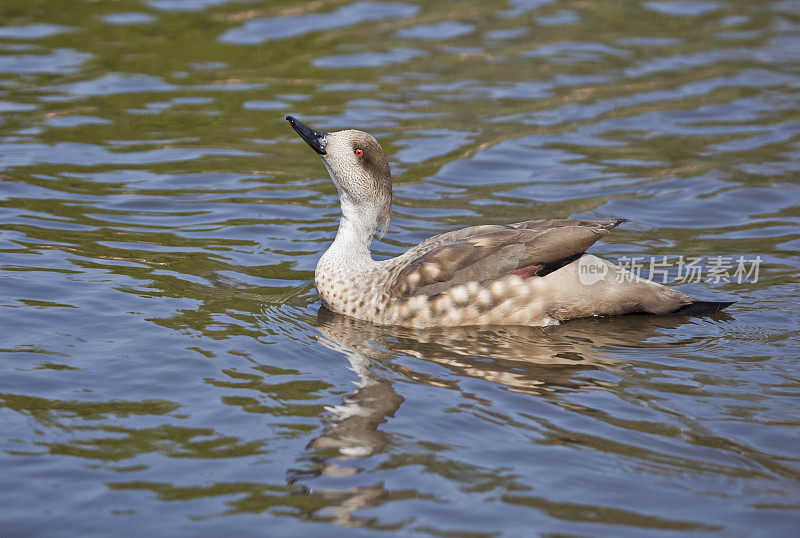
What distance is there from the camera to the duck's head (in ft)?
28.2

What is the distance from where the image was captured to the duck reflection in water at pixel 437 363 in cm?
590

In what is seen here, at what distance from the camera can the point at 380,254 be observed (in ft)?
32.4

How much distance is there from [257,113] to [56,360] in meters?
6.71

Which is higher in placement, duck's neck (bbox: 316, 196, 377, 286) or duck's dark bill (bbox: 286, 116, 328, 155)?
duck's dark bill (bbox: 286, 116, 328, 155)

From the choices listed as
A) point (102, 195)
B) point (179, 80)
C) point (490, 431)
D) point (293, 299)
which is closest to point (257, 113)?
point (179, 80)

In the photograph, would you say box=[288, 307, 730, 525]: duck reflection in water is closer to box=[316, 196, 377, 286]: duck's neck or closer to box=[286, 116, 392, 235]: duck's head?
box=[316, 196, 377, 286]: duck's neck

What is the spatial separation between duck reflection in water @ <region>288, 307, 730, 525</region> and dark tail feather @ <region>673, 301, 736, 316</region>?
0.07m

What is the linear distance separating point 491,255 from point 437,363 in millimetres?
1174

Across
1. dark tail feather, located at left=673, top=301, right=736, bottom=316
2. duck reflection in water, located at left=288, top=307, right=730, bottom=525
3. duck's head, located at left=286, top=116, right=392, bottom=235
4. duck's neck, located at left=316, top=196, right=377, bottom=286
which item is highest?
duck's head, located at left=286, top=116, right=392, bottom=235

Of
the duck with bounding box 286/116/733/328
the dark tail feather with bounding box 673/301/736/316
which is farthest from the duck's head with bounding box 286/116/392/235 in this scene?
the dark tail feather with bounding box 673/301/736/316

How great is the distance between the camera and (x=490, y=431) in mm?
6211

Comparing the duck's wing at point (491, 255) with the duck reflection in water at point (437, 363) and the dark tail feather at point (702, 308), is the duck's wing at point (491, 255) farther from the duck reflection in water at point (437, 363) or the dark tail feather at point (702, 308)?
the dark tail feather at point (702, 308)

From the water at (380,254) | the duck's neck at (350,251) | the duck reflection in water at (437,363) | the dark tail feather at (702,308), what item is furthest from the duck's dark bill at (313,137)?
the dark tail feather at (702,308)

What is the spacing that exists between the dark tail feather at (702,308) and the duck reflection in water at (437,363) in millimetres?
70
